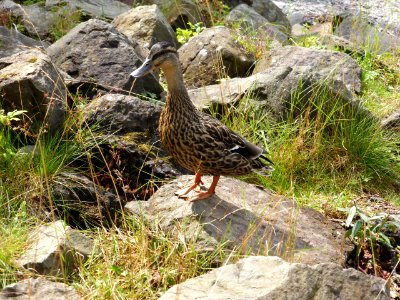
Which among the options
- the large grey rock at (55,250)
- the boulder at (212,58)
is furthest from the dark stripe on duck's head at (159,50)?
the boulder at (212,58)

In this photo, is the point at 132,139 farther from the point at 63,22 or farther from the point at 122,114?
the point at 63,22

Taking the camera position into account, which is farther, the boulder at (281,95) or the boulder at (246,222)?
the boulder at (281,95)

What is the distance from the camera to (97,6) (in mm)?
9680

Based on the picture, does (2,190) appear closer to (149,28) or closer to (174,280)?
(174,280)

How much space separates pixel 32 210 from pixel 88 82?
173 centimetres

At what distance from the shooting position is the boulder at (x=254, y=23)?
371 inches

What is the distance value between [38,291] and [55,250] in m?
0.57

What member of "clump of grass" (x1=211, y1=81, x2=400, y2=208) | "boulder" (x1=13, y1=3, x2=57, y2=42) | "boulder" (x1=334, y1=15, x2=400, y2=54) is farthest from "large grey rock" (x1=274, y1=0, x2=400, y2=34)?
"clump of grass" (x1=211, y1=81, x2=400, y2=208)

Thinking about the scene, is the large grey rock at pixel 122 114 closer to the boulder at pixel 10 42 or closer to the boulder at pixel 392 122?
the boulder at pixel 10 42

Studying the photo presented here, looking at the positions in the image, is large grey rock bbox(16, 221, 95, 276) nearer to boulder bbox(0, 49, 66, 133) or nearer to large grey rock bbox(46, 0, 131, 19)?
boulder bbox(0, 49, 66, 133)

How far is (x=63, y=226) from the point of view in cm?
441

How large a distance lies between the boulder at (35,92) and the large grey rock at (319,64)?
2.54 meters

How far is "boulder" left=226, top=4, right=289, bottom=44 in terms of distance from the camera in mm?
9427

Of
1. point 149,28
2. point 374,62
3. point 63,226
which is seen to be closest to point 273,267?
point 63,226
